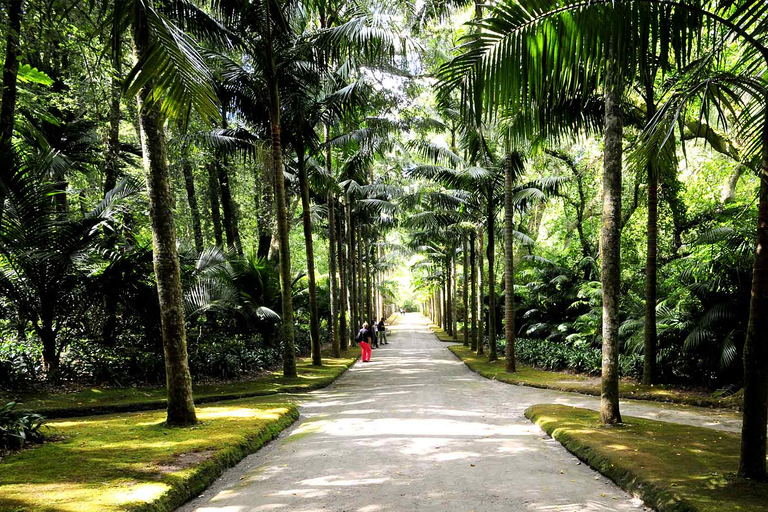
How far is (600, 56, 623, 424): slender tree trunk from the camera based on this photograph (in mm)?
7227

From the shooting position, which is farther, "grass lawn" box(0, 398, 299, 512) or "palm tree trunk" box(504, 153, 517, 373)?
"palm tree trunk" box(504, 153, 517, 373)

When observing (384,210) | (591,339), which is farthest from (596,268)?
(384,210)

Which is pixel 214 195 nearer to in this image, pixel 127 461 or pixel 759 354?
pixel 127 461

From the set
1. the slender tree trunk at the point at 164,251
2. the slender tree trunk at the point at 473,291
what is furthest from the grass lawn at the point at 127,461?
the slender tree trunk at the point at 473,291

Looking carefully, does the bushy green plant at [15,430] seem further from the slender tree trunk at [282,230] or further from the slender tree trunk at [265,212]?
the slender tree trunk at [265,212]

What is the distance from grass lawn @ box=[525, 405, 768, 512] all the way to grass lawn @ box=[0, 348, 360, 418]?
694 cm

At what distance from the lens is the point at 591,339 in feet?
56.4

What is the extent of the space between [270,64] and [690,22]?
458 inches

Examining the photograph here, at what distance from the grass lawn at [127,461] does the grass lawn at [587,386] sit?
7.48m

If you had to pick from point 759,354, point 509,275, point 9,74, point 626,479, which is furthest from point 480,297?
point 9,74

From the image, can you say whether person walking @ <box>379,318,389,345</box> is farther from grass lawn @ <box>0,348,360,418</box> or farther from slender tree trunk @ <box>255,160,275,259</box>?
grass lawn @ <box>0,348,360,418</box>

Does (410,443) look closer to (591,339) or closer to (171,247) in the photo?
(171,247)

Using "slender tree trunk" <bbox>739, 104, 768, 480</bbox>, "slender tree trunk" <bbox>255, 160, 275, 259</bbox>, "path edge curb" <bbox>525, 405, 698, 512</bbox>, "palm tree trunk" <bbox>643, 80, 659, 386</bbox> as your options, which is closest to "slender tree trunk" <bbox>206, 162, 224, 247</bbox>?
"slender tree trunk" <bbox>255, 160, 275, 259</bbox>

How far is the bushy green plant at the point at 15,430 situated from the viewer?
6.13 metres
